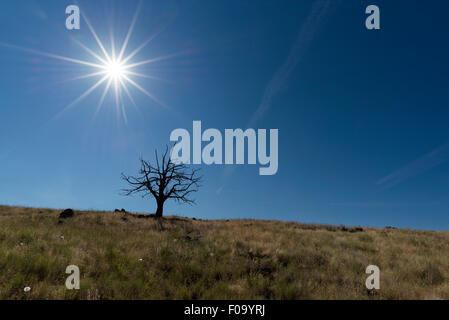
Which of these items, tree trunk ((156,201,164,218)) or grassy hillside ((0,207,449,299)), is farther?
tree trunk ((156,201,164,218))

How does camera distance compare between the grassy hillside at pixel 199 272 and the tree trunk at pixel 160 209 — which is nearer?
the grassy hillside at pixel 199 272

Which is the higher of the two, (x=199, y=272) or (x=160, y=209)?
(x=160, y=209)

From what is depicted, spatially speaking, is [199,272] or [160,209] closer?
[199,272]

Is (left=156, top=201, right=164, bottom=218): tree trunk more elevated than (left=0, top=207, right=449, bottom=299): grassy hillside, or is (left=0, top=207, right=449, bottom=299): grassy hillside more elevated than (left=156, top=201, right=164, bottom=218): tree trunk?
(left=156, top=201, right=164, bottom=218): tree trunk

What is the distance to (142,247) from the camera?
308 inches

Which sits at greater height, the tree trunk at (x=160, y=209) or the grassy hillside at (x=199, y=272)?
the tree trunk at (x=160, y=209)

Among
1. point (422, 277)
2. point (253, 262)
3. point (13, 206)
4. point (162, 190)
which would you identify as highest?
point (162, 190)
